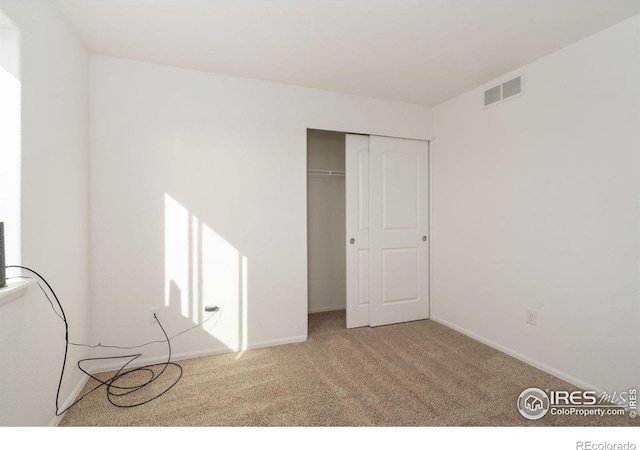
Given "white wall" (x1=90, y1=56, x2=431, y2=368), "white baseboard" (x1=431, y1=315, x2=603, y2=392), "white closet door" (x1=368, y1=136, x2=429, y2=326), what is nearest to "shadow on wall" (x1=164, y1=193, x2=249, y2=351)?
"white wall" (x1=90, y1=56, x2=431, y2=368)

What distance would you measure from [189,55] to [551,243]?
316cm

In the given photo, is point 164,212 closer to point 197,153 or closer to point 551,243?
point 197,153

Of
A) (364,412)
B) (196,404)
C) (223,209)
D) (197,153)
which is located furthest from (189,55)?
(364,412)

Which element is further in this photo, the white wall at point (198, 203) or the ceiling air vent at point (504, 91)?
the ceiling air vent at point (504, 91)

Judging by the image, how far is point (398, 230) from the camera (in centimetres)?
344

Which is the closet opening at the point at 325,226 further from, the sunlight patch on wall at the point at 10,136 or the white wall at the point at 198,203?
the sunlight patch on wall at the point at 10,136

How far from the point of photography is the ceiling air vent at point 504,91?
256 cm

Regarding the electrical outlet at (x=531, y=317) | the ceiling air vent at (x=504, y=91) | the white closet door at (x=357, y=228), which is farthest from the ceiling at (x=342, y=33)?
the electrical outlet at (x=531, y=317)

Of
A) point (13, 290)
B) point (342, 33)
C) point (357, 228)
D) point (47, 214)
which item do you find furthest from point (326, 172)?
point (13, 290)

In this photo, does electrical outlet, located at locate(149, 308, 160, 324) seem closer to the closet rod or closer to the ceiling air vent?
the closet rod

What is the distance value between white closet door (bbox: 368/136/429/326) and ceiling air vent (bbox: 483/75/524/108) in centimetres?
84

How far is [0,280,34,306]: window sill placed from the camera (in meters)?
1.28

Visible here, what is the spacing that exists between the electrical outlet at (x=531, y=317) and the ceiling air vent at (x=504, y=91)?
1807mm

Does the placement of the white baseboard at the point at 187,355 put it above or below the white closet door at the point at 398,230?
below
